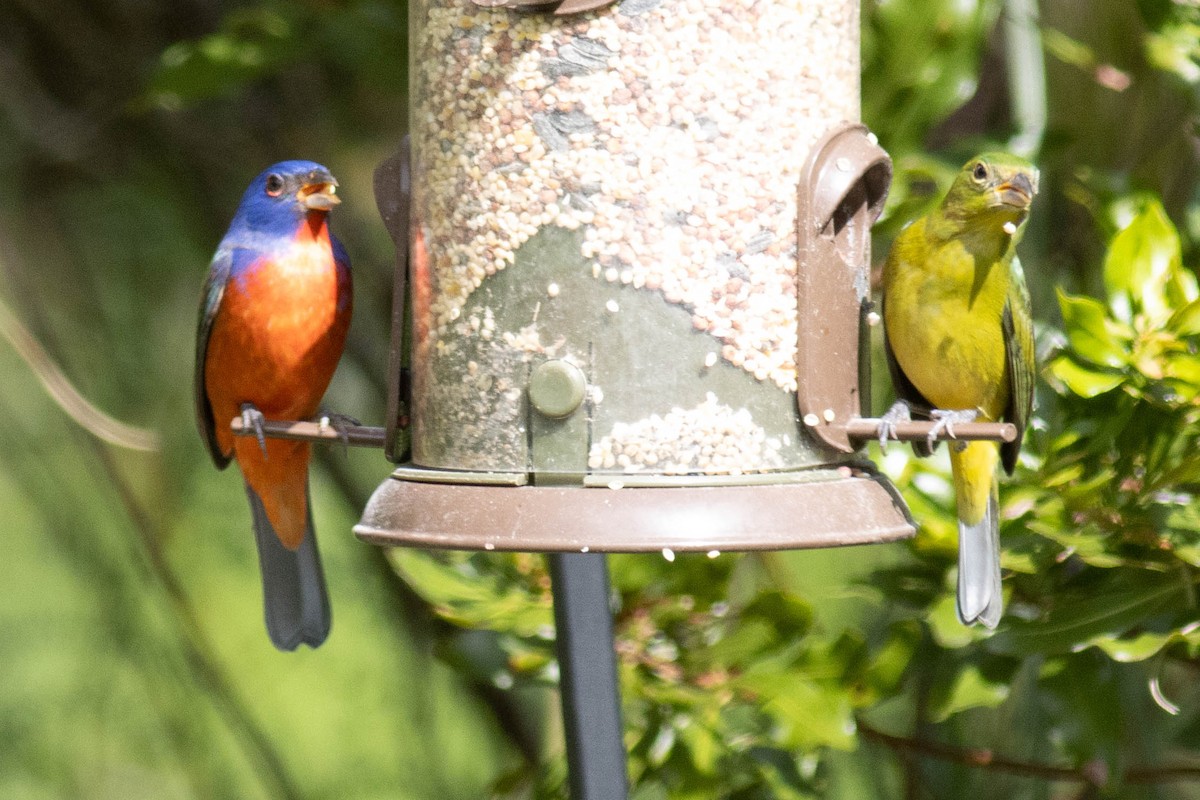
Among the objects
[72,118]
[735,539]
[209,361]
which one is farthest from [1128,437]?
[72,118]

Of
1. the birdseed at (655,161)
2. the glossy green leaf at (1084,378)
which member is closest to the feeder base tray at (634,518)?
the birdseed at (655,161)

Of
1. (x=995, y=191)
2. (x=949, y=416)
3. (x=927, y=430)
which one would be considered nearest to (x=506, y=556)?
(x=949, y=416)

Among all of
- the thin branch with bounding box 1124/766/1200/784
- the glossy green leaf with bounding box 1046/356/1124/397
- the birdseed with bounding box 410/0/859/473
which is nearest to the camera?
the birdseed with bounding box 410/0/859/473

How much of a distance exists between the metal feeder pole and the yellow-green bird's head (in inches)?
45.2

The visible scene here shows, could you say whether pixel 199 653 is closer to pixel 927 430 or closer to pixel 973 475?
pixel 973 475

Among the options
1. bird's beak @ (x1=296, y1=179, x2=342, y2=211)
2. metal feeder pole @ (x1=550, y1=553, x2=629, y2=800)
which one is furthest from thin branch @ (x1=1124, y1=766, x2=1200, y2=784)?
bird's beak @ (x1=296, y1=179, x2=342, y2=211)

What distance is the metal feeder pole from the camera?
9.12ft

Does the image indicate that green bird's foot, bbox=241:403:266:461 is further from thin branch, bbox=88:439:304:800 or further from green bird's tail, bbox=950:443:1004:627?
green bird's tail, bbox=950:443:1004:627

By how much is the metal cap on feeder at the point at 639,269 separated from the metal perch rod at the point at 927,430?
4 cm

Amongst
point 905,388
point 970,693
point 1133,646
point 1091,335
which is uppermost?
point 1091,335

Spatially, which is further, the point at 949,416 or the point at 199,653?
the point at 199,653

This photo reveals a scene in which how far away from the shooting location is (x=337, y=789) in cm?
552

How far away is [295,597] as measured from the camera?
369 cm

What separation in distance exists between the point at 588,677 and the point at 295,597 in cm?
116
